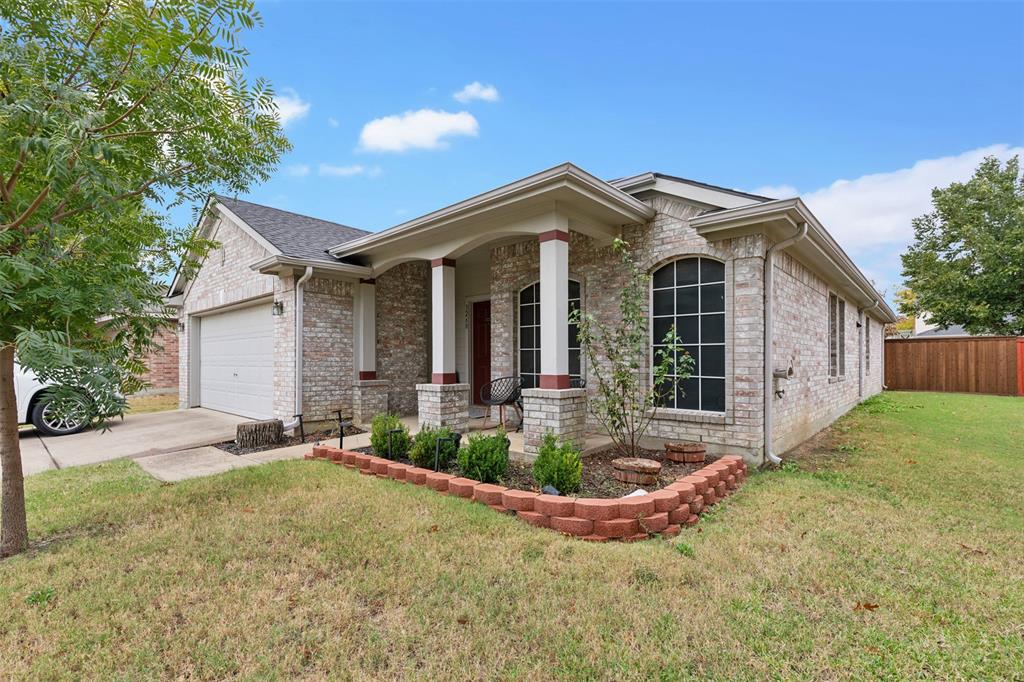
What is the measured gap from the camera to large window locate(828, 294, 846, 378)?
8.68 meters

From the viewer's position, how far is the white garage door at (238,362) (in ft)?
29.5

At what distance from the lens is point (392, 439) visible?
540 cm

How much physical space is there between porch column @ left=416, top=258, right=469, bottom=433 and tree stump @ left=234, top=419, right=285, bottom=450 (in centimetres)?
237

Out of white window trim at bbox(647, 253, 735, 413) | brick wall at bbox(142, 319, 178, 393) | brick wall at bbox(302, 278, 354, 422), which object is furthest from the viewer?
brick wall at bbox(142, 319, 178, 393)

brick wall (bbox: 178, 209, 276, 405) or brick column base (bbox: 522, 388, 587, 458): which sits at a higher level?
brick wall (bbox: 178, 209, 276, 405)

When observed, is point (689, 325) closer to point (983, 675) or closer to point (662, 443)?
point (662, 443)

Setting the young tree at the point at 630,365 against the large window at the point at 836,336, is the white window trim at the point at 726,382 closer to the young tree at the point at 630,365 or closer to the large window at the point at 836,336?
the young tree at the point at 630,365

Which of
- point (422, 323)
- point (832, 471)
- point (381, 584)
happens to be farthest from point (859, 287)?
point (381, 584)

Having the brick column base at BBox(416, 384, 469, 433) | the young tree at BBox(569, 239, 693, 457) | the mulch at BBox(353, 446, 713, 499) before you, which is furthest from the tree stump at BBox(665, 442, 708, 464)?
the brick column base at BBox(416, 384, 469, 433)

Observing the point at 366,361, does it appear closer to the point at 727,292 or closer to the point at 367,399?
the point at 367,399

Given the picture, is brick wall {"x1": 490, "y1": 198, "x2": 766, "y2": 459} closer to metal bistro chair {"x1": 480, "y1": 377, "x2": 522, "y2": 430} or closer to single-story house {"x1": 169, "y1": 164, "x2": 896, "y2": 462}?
single-story house {"x1": 169, "y1": 164, "x2": 896, "y2": 462}

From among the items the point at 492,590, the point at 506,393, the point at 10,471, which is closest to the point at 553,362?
the point at 506,393

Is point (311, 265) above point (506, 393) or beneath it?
above

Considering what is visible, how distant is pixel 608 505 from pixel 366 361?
601 cm
